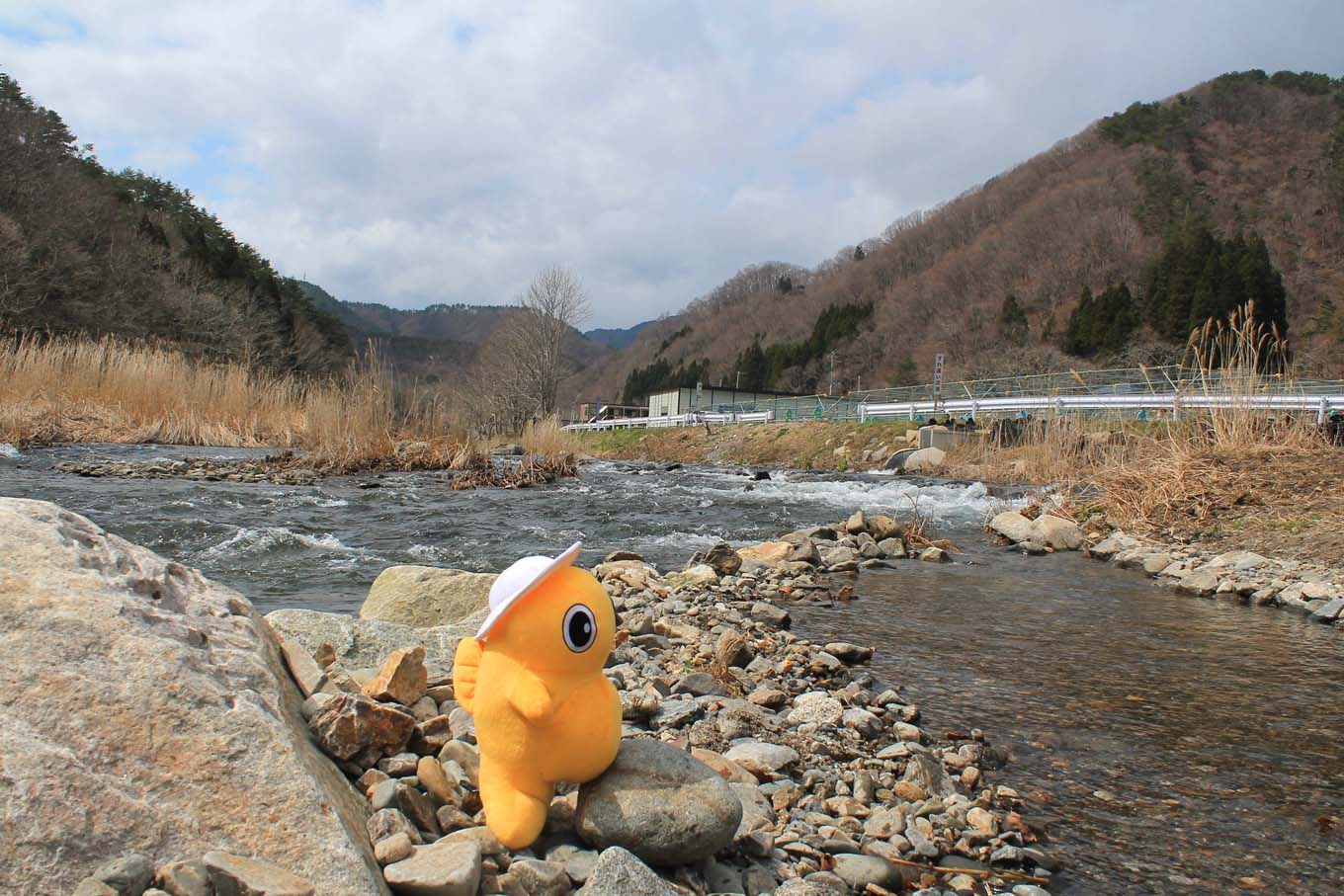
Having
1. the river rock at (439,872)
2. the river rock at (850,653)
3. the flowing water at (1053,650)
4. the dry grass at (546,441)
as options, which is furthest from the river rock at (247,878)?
the dry grass at (546,441)

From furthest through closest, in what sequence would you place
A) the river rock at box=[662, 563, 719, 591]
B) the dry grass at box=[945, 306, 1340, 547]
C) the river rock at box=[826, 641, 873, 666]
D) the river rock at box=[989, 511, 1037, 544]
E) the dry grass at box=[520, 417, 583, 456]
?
the dry grass at box=[520, 417, 583, 456] → the river rock at box=[989, 511, 1037, 544] → the dry grass at box=[945, 306, 1340, 547] → the river rock at box=[662, 563, 719, 591] → the river rock at box=[826, 641, 873, 666]

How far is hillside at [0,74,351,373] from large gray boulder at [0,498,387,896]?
22.9 meters

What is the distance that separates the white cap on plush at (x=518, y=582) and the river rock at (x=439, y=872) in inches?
17.2

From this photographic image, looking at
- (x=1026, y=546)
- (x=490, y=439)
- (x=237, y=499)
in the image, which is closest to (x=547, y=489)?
(x=490, y=439)

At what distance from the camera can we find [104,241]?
36.0 m

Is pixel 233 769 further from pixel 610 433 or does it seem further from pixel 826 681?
pixel 610 433

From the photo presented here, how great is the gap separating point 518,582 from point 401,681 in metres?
0.90

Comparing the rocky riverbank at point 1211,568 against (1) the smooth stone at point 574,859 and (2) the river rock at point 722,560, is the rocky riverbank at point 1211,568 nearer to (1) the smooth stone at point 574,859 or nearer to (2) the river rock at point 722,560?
(2) the river rock at point 722,560

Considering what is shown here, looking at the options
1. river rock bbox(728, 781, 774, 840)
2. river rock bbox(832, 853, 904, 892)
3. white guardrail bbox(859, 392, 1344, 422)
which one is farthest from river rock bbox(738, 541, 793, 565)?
white guardrail bbox(859, 392, 1344, 422)

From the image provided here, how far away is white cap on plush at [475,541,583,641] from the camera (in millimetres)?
1667

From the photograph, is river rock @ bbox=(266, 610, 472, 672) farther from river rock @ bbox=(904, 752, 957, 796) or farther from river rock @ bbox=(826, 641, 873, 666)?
river rock @ bbox=(826, 641, 873, 666)

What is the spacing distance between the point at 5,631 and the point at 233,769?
1.70ft

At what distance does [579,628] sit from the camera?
1694mm

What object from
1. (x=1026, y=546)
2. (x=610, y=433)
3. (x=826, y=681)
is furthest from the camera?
(x=610, y=433)
